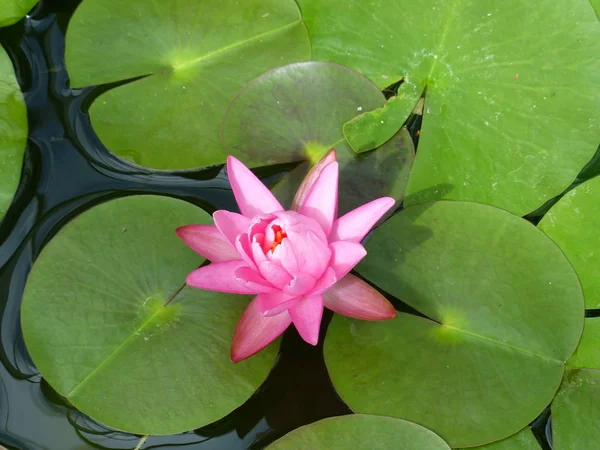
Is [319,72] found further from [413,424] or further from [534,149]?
[413,424]

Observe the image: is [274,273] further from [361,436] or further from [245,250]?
[361,436]

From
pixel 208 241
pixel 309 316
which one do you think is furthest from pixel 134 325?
pixel 309 316

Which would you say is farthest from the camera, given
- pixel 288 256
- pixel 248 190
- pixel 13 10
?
pixel 13 10

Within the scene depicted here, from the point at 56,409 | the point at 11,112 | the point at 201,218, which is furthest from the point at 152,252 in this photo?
the point at 11,112

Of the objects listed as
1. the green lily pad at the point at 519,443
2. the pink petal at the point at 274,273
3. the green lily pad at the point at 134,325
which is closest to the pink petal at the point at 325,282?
the pink petal at the point at 274,273

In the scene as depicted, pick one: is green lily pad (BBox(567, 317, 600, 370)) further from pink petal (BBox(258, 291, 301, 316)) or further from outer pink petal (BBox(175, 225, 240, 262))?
outer pink petal (BBox(175, 225, 240, 262))

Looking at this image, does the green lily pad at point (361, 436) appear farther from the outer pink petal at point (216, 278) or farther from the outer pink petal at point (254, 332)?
the outer pink petal at point (216, 278)
